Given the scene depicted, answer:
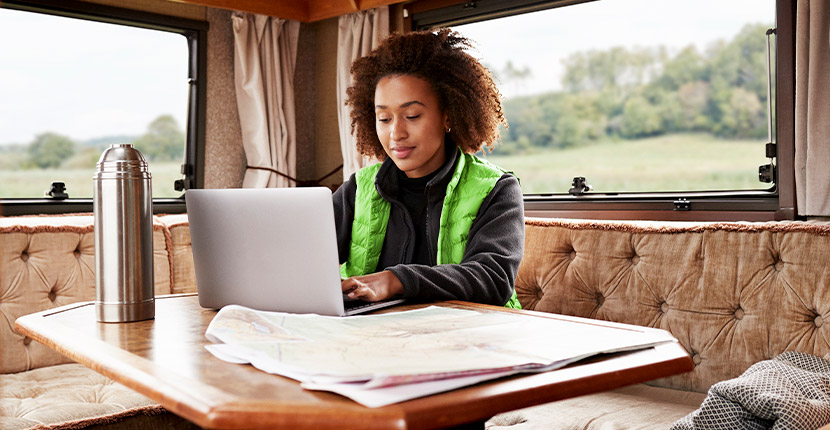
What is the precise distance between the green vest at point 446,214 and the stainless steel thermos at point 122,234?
872 millimetres

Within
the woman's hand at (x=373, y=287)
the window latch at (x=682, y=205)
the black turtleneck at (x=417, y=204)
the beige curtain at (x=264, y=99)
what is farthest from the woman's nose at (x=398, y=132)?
the beige curtain at (x=264, y=99)

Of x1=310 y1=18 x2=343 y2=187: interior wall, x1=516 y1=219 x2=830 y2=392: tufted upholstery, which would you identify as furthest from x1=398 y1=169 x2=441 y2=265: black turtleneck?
x1=310 y1=18 x2=343 y2=187: interior wall

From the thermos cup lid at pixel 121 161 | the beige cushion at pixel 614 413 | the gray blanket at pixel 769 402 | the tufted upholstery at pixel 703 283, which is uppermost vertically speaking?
the thermos cup lid at pixel 121 161

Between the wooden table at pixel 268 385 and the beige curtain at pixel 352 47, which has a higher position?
the beige curtain at pixel 352 47

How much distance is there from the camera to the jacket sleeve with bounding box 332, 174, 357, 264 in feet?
7.11

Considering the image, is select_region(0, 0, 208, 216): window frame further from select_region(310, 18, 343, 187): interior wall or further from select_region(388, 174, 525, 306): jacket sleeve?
select_region(388, 174, 525, 306): jacket sleeve

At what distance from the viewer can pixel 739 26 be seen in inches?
99.6

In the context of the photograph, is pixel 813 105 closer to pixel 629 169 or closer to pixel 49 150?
pixel 629 169

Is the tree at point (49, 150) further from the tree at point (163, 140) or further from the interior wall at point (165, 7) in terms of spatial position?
the interior wall at point (165, 7)

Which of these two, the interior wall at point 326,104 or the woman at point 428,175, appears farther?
the interior wall at point 326,104

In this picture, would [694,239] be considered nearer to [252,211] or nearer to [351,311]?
[351,311]

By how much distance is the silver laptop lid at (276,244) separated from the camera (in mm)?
1211

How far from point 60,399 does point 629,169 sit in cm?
211

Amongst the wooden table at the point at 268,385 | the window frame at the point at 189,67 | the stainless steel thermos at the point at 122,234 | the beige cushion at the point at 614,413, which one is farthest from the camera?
the window frame at the point at 189,67
